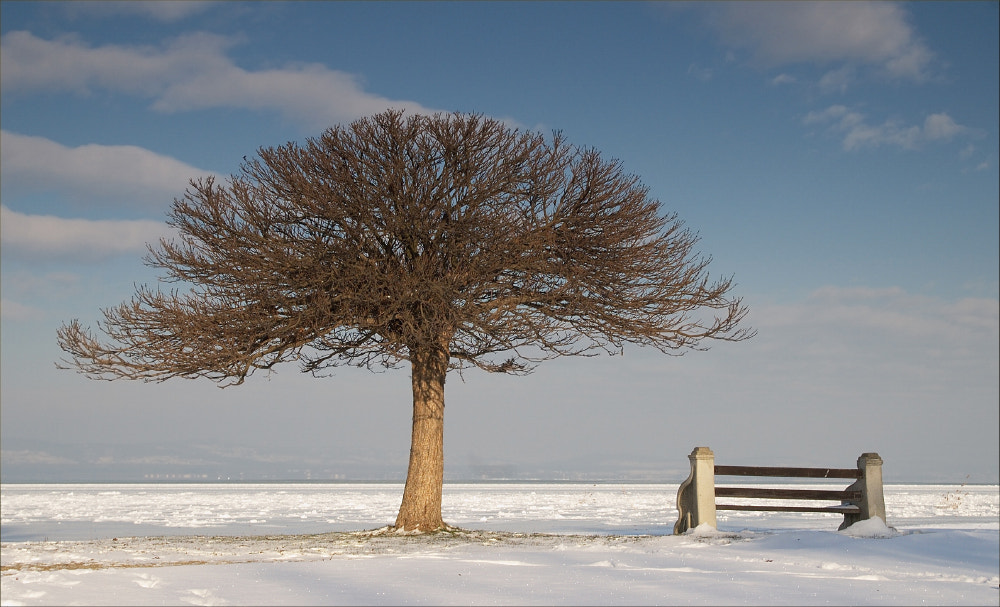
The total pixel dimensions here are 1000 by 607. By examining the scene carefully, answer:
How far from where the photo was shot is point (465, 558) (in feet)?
38.9

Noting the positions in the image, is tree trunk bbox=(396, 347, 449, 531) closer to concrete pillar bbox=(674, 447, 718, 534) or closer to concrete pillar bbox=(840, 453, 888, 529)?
concrete pillar bbox=(674, 447, 718, 534)

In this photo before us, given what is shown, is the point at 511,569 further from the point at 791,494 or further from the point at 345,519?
the point at 345,519

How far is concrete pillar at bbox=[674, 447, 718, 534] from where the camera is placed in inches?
624

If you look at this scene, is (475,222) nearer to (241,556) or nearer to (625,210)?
(625,210)

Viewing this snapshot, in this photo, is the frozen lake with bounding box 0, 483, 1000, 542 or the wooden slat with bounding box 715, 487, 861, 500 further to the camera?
the frozen lake with bounding box 0, 483, 1000, 542

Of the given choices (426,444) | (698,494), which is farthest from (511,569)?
(426,444)

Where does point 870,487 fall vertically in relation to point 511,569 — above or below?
above

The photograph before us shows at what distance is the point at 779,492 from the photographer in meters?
16.2

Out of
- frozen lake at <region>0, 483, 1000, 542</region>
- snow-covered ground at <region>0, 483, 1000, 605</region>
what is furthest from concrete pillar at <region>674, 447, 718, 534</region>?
frozen lake at <region>0, 483, 1000, 542</region>

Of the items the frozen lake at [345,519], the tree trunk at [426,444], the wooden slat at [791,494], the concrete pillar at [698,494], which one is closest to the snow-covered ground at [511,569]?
the concrete pillar at [698,494]

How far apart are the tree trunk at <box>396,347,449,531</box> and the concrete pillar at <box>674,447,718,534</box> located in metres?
4.91

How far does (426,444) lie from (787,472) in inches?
284

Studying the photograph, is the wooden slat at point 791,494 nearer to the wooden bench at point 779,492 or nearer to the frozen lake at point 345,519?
the wooden bench at point 779,492

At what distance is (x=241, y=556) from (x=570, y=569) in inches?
205
